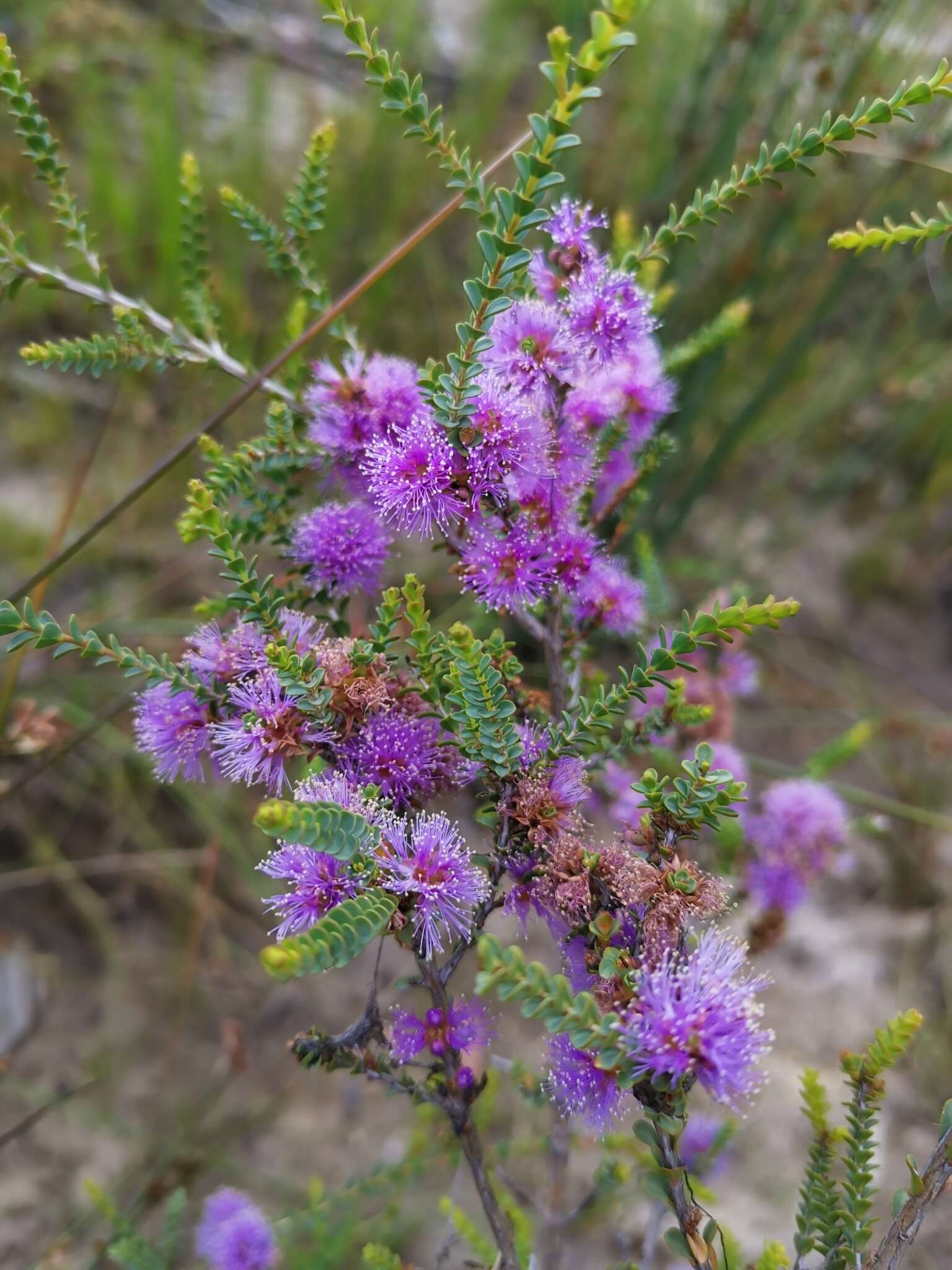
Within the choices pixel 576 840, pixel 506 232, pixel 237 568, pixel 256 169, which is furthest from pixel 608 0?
pixel 256 169

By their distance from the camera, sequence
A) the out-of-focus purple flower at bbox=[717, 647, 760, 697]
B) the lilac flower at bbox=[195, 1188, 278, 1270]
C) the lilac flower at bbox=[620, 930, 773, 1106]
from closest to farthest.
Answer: the lilac flower at bbox=[620, 930, 773, 1106] < the lilac flower at bbox=[195, 1188, 278, 1270] < the out-of-focus purple flower at bbox=[717, 647, 760, 697]

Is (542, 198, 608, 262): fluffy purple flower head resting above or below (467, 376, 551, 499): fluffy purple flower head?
above

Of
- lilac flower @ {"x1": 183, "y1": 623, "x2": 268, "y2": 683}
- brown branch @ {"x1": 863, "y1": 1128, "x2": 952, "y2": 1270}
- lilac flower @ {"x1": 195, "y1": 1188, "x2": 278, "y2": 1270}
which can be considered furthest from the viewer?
lilac flower @ {"x1": 195, "y1": 1188, "x2": 278, "y2": 1270}

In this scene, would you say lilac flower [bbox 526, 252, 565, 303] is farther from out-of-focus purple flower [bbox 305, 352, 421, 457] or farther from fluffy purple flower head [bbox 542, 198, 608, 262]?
out-of-focus purple flower [bbox 305, 352, 421, 457]

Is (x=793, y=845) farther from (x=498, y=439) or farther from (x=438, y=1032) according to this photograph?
(x=498, y=439)

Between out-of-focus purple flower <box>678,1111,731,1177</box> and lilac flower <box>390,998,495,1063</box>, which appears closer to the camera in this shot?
lilac flower <box>390,998,495,1063</box>

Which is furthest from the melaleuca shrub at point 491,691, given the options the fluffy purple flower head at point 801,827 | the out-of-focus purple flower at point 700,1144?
the fluffy purple flower head at point 801,827

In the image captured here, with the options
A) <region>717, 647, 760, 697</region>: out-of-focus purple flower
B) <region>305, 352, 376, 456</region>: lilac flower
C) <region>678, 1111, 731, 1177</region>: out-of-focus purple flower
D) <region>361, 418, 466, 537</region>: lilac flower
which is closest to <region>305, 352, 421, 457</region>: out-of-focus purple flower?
<region>305, 352, 376, 456</region>: lilac flower
